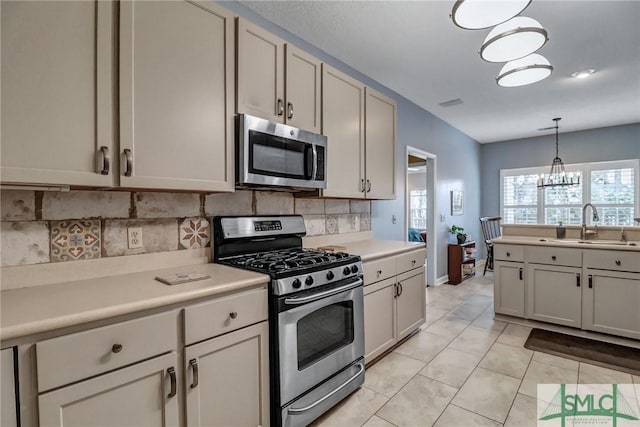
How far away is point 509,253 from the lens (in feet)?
11.1

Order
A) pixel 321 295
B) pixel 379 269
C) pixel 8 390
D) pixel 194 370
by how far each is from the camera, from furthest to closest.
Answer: pixel 379 269 → pixel 321 295 → pixel 194 370 → pixel 8 390

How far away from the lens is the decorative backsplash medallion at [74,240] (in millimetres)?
1438

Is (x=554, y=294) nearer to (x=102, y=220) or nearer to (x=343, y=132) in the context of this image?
(x=343, y=132)

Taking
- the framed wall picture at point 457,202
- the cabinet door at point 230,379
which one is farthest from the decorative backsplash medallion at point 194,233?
the framed wall picture at point 457,202

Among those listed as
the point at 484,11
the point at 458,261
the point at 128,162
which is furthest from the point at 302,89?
the point at 458,261

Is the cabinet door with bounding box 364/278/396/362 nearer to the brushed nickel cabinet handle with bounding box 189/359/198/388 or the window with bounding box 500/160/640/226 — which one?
the brushed nickel cabinet handle with bounding box 189/359/198/388

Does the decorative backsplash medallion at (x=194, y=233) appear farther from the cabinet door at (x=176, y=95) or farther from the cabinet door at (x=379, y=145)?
the cabinet door at (x=379, y=145)

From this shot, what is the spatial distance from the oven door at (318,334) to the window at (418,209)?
302 inches

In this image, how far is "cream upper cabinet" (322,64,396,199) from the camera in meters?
2.43

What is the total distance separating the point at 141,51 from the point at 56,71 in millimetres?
352

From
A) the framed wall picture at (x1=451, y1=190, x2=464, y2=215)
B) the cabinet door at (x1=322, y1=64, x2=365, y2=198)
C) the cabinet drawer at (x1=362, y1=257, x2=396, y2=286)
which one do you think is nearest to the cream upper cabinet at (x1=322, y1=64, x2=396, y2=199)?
the cabinet door at (x1=322, y1=64, x2=365, y2=198)

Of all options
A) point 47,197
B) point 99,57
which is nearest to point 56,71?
point 99,57

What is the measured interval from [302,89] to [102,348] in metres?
1.85

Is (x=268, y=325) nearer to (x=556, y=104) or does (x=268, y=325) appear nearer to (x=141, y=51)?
(x=141, y=51)
